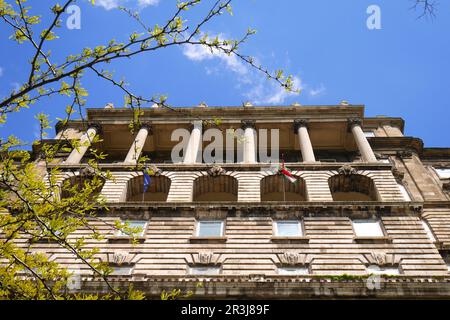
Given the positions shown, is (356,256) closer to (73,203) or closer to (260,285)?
(260,285)

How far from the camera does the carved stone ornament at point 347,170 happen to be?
25.3 metres

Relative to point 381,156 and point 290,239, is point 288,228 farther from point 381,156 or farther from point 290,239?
point 381,156

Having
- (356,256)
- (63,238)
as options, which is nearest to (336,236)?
(356,256)

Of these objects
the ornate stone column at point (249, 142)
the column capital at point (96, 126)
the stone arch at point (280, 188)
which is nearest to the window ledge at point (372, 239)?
the stone arch at point (280, 188)

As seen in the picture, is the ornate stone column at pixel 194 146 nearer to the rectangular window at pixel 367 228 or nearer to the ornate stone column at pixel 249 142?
the ornate stone column at pixel 249 142

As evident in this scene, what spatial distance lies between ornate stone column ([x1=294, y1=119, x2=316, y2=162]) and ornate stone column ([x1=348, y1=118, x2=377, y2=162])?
138 inches

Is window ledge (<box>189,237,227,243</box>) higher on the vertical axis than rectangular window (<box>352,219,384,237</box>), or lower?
lower

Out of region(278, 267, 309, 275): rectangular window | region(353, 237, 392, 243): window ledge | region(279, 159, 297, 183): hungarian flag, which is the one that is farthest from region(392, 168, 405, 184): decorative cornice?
region(278, 267, 309, 275): rectangular window

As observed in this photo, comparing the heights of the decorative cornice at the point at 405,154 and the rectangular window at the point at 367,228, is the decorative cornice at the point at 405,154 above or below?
above

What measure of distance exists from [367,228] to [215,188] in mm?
9926

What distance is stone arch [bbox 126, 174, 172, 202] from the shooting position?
2575 centimetres

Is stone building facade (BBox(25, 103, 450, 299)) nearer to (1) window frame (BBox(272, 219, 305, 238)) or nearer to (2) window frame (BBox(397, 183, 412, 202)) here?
(1) window frame (BBox(272, 219, 305, 238))

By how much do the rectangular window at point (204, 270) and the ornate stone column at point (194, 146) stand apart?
1084cm

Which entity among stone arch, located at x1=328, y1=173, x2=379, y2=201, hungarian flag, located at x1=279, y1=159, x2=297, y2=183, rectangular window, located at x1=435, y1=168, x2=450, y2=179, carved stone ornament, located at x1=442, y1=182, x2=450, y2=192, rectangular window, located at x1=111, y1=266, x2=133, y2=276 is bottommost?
rectangular window, located at x1=111, y1=266, x2=133, y2=276
